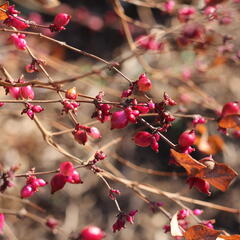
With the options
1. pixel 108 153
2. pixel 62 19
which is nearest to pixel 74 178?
pixel 62 19

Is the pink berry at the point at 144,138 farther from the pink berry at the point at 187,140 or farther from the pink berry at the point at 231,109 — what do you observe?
the pink berry at the point at 231,109

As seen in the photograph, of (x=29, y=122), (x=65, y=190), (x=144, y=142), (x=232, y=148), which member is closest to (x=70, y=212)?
(x=65, y=190)

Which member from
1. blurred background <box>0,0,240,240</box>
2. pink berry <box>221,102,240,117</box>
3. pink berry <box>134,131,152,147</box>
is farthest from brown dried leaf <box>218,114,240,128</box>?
blurred background <box>0,0,240,240</box>

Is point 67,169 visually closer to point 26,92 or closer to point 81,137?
point 81,137

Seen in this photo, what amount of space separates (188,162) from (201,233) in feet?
0.60

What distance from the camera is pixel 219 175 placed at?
39.3 inches

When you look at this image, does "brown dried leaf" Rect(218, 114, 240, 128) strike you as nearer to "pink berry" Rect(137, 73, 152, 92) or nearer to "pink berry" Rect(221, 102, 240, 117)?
"pink berry" Rect(221, 102, 240, 117)

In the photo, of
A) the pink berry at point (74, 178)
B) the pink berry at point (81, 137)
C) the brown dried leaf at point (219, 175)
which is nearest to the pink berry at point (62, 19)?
the pink berry at point (81, 137)

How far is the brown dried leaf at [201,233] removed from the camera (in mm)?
997

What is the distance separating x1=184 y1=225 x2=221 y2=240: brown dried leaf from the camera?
3.27 feet

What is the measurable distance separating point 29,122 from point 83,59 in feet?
3.15

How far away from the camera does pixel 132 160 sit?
3182 millimetres

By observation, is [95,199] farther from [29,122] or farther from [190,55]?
[190,55]

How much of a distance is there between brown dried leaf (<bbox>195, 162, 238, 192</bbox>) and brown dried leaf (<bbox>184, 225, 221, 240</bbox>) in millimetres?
109
